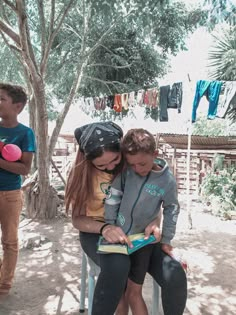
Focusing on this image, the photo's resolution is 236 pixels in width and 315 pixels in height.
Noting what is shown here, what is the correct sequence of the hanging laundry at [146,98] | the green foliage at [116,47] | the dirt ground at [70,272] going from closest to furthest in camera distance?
the dirt ground at [70,272] < the hanging laundry at [146,98] < the green foliage at [116,47]

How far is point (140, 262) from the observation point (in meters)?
1.70

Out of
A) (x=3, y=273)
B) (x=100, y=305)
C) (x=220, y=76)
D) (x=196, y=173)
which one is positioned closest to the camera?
(x=100, y=305)

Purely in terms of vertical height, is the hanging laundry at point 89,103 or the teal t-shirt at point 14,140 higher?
the hanging laundry at point 89,103

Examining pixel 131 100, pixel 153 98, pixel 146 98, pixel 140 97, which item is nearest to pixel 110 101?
pixel 131 100

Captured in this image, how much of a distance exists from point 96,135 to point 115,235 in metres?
0.48

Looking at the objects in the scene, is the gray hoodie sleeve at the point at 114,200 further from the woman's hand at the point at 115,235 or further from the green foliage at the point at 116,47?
the green foliage at the point at 116,47

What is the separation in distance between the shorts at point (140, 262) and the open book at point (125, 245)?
44 mm

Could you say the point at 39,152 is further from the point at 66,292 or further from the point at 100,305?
the point at 100,305

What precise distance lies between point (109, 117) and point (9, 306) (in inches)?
350

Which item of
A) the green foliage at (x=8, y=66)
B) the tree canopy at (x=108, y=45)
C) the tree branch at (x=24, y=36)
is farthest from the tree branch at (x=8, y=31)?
the green foliage at (x=8, y=66)

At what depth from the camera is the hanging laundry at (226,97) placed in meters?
5.46

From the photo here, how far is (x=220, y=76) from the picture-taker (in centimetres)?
862

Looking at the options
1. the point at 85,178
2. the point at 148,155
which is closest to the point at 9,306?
the point at 85,178

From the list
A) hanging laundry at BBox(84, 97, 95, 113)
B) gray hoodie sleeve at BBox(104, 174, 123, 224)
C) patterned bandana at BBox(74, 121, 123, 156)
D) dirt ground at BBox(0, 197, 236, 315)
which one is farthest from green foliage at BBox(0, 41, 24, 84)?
gray hoodie sleeve at BBox(104, 174, 123, 224)
